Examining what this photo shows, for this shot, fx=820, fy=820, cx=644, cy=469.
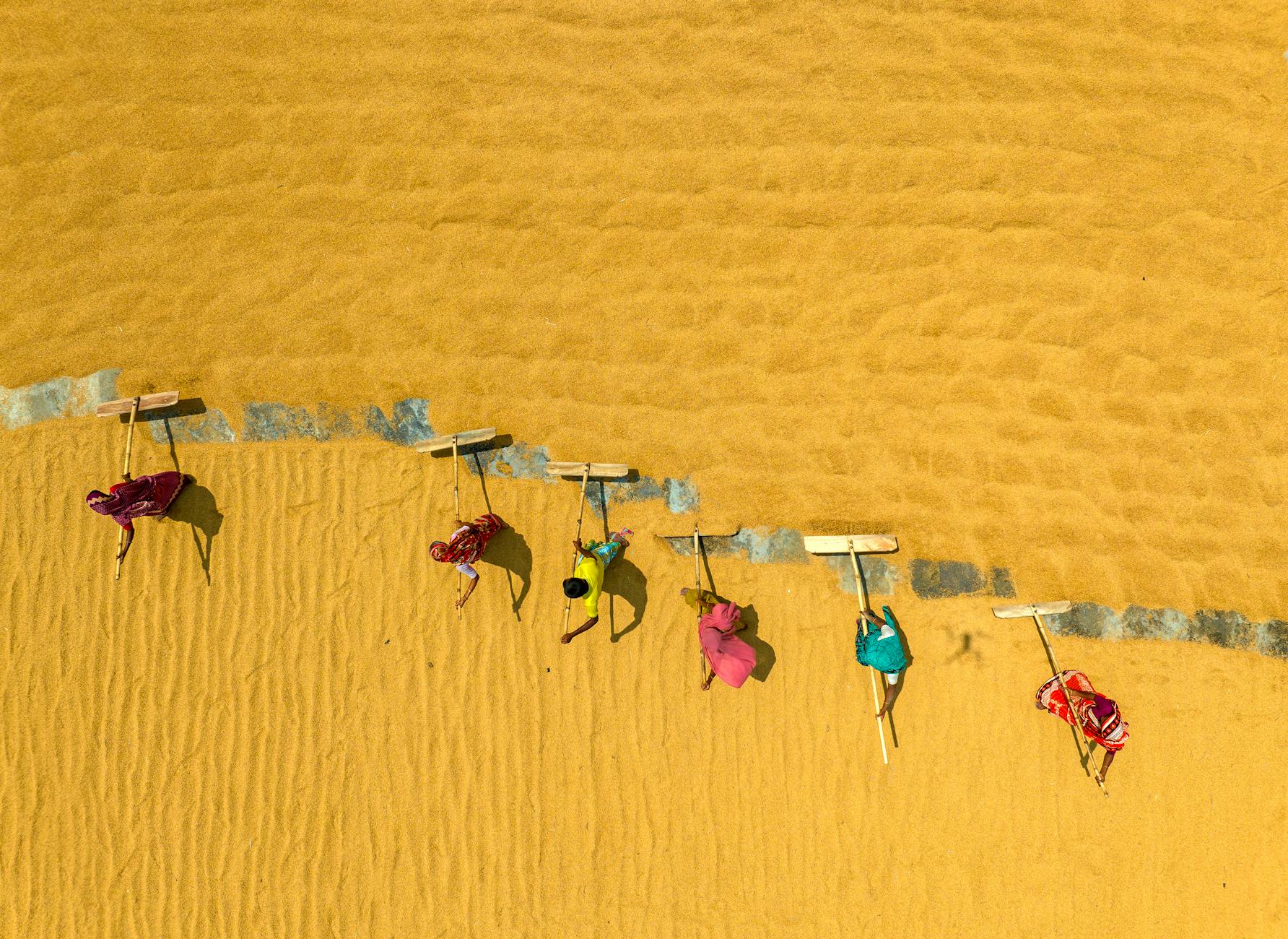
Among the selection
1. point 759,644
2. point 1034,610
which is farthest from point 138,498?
point 1034,610

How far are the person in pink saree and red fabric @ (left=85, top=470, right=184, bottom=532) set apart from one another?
4.25 metres

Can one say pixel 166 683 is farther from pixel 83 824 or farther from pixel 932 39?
pixel 932 39

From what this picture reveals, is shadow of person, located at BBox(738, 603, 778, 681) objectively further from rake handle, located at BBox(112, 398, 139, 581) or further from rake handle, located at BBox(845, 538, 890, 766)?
rake handle, located at BBox(112, 398, 139, 581)

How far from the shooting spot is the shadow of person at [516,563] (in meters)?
6.54

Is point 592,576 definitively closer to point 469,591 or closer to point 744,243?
point 469,591

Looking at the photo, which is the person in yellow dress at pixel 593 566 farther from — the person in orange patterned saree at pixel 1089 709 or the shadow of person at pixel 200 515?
the person in orange patterned saree at pixel 1089 709

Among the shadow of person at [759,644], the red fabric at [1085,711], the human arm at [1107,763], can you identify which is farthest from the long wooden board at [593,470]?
the human arm at [1107,763]

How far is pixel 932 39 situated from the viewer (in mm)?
6371

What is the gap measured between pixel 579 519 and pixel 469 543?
850 mm

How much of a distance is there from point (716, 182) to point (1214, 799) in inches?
237

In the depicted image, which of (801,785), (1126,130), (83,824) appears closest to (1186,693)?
(801,785)

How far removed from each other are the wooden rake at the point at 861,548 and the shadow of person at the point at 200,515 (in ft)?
15.6

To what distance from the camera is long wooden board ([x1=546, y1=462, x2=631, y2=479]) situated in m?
6.33

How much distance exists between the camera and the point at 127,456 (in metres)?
6.42
